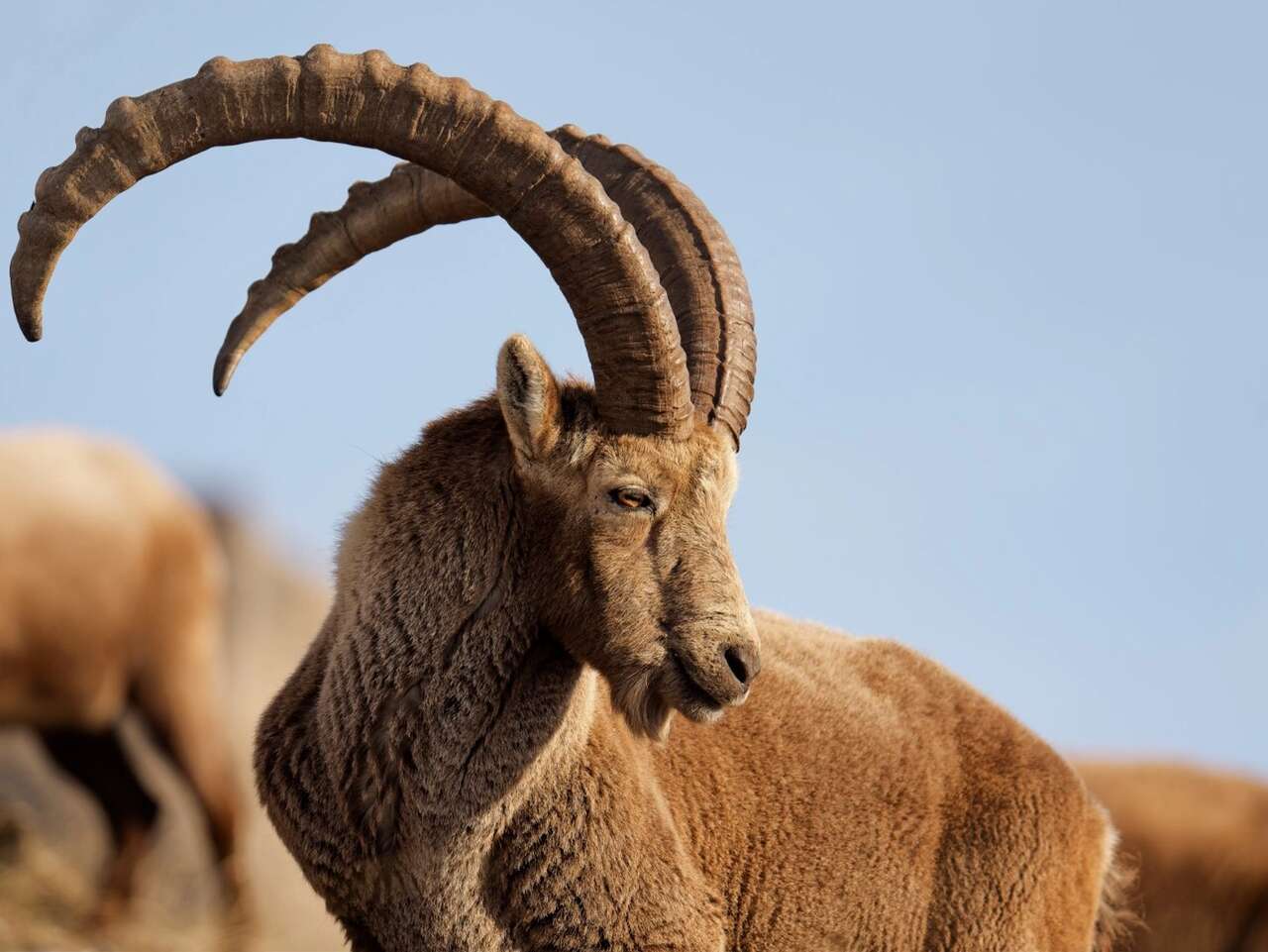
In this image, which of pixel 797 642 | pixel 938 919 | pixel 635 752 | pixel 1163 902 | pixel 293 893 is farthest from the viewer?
pixel 293 893

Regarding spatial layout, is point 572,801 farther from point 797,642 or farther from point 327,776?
point 797,642

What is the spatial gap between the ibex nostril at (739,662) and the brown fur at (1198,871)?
9197 millimetres

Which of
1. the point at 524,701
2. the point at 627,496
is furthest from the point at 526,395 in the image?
the point at 524,701

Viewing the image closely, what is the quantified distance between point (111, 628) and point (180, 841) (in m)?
4.01

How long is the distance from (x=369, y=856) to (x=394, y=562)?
3.18 ft

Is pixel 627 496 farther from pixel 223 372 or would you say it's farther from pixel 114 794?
pixel 114 794

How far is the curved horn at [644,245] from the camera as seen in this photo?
620cm

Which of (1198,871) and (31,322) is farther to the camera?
(1198,871)

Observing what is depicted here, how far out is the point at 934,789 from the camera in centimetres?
648

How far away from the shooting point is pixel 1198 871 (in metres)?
13.7

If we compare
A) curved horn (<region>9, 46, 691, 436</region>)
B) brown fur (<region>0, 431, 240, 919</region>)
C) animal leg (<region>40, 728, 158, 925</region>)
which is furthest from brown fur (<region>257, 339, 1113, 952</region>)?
animal leg (<region>40, 728, 158, 925</region>)

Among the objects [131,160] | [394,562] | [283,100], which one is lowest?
[394,562]

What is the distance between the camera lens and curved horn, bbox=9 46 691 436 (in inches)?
208

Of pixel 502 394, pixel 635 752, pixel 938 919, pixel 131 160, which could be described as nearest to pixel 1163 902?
pixel 938 919
